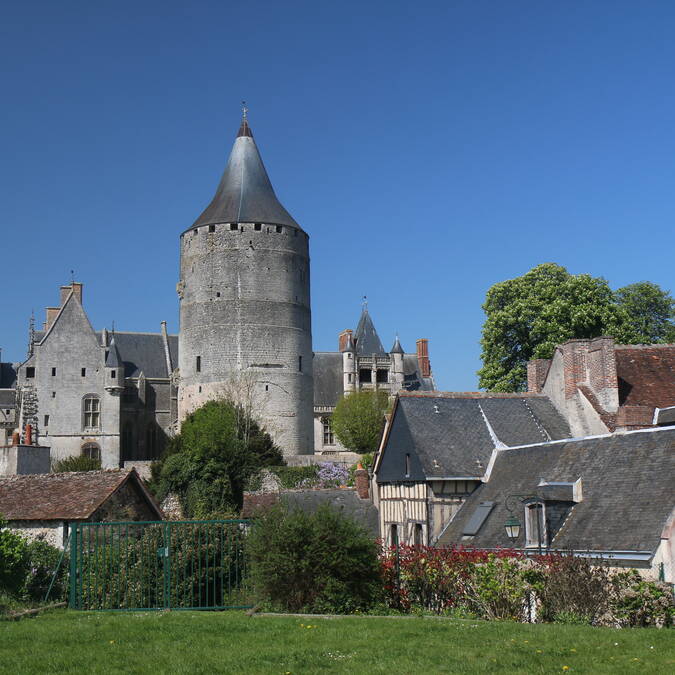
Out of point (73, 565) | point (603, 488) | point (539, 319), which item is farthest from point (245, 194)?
point (73, 565)

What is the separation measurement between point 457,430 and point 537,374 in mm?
4205

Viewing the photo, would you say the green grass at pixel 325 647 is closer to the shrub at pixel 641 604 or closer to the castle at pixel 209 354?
the shrub at pixel 641 604

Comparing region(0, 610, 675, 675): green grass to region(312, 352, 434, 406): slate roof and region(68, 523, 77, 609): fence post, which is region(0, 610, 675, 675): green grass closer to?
region(68, 523, 77, 609): fence post

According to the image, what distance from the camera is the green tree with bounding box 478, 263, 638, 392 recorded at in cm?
3206

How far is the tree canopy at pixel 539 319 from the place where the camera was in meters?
32.1

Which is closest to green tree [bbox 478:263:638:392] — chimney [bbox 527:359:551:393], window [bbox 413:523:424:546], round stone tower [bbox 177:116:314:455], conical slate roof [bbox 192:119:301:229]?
chimney [bbox 527:359:551:393]

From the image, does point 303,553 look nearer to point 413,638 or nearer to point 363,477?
point 413,638

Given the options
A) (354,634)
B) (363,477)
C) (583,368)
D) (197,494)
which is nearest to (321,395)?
(197,494)

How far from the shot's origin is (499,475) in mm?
17859

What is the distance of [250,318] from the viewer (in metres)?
45.5

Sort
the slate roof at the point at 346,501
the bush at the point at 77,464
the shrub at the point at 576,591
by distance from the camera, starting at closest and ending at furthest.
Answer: the shrub at the point at 576,591, the slate roof at the point at 346,501, the bush at the point at 77,464

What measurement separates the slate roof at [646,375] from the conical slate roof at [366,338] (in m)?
33.3

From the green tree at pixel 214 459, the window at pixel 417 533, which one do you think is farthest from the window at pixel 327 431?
the window at pixel 417 533

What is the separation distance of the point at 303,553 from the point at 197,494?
75.3 feet
